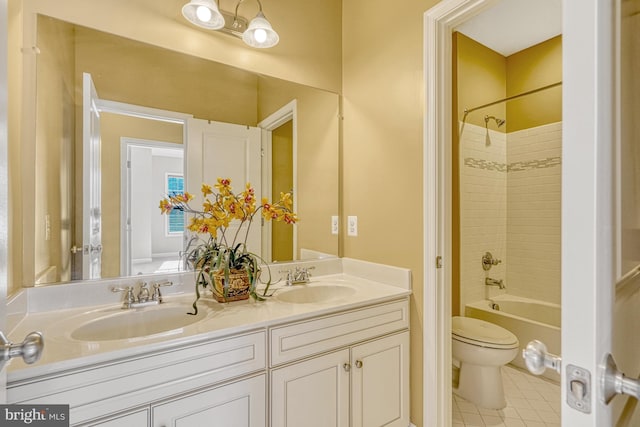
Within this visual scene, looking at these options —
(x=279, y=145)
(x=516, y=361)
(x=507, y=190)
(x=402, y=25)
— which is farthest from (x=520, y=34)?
(x=516, y=361)

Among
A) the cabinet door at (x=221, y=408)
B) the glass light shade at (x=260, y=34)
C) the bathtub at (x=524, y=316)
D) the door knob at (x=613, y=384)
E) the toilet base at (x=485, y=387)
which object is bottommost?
the toilet base at (x=485, y=387)

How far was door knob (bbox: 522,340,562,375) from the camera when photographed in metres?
0.51

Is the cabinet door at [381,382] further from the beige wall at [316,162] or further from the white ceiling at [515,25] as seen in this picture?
the white ceiling at [515,25]

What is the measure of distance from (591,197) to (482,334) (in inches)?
71.5

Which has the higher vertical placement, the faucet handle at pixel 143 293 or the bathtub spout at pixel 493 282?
the faucet handle at pixel 143 293

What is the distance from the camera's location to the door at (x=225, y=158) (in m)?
1.59

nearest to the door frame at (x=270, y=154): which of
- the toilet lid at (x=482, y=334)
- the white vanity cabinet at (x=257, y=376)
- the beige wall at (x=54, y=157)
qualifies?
the white vanity cabinet at (x=257, y=376)

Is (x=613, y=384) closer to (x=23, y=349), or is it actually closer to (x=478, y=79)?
(x=23, y=349)

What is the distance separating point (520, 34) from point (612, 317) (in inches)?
108

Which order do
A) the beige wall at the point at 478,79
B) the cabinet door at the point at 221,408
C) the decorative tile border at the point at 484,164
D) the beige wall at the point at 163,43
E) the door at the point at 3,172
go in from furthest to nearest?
the decorative tile border at the point at 484,164 → the beige wall at the point at 478,79 → the beige wall at the point at 163,43 → the cabinet door at the point at 221,408 → the door at the point at 3,172

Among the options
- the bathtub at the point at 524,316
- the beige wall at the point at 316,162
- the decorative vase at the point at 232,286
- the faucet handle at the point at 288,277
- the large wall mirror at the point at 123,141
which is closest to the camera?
the large wall mirror at the point at 123,141

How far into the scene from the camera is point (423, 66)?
4.98 feet

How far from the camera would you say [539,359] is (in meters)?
0.52

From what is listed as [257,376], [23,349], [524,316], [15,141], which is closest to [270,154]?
[15,141]
